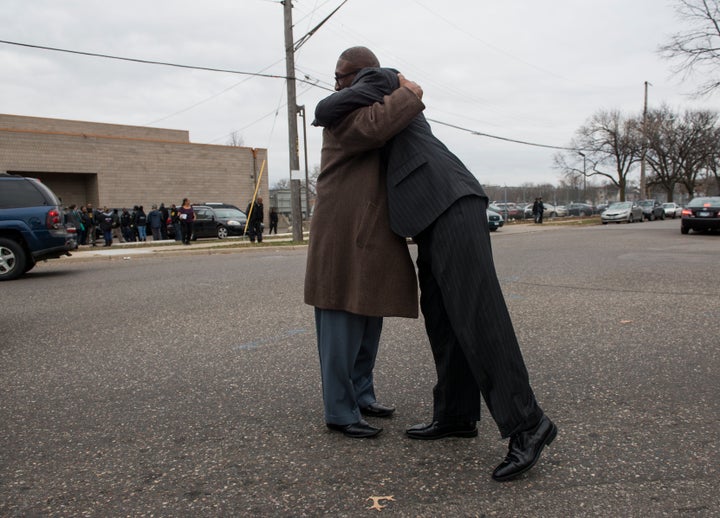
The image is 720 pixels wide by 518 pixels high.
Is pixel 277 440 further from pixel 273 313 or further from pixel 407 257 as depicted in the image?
pixel 273 313

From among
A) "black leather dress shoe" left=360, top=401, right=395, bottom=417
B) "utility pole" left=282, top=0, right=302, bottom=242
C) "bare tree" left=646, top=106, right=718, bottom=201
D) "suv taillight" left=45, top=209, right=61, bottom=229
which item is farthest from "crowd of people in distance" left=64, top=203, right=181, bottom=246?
"bare tree" left=646, top=106, right=718, bottom=201

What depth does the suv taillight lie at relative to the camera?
9.88m

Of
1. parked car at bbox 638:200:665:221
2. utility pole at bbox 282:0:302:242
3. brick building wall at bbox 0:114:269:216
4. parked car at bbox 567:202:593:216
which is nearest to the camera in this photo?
utility pole at bbox 282:0:302:242

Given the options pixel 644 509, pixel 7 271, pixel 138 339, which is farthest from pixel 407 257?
pixel 7 271

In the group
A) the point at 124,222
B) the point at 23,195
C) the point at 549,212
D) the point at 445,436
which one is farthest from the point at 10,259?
the point at 549,212

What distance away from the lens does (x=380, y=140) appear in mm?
2482

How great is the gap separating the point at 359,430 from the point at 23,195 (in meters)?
9.45

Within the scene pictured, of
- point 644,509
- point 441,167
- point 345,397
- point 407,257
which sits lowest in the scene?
point 644,509

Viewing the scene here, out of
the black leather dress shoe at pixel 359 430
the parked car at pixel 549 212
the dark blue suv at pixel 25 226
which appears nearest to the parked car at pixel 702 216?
the dark blue suv at pixel 25 226

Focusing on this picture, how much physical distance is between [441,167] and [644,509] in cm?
157

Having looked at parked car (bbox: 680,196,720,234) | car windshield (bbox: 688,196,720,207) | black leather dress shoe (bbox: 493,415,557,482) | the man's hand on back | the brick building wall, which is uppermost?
the brick building wall

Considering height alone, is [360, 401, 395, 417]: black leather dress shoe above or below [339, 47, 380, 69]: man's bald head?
below

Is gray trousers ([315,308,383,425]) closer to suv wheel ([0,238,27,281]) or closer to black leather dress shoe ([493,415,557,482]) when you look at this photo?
black leather dress shoe ([493,415,557,482])

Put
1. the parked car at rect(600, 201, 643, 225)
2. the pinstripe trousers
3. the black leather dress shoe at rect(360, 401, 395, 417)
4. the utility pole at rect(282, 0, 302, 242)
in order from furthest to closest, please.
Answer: the parked car at rect(600, 201, 643, 225), the utility pole at rect(282, 0, 302, 242), the black leather dress shoe at rect(360, 401, 395, 417), the pinstripe trousers
